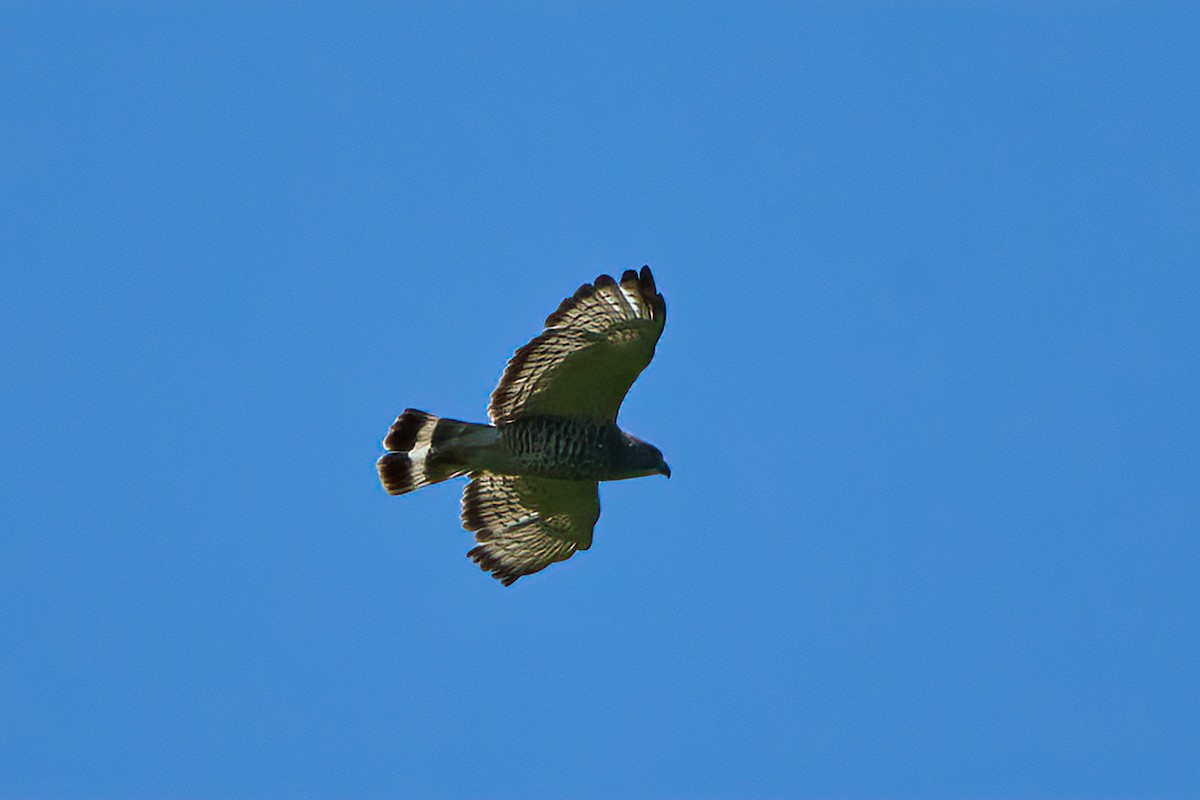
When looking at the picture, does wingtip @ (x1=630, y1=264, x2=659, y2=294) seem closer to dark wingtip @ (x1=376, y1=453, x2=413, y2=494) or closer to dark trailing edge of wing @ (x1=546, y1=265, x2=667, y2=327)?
dark trailing edge of wing @ (x1=546, y1=265, x2=667, y2=327)

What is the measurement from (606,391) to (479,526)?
2131 millimetres

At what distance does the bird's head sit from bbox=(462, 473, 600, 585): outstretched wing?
92 cm

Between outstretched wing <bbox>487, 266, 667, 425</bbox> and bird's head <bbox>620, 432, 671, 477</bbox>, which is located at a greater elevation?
outstretched wing <bbox>487, 266, 667, 425</bbox>

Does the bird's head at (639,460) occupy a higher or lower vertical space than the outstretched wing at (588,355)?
lower

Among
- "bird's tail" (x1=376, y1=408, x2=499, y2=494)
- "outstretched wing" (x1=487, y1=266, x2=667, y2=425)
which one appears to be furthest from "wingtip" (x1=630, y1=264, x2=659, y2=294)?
"bird's tail" (x1=376, y1=408, x2=499, y2=494)

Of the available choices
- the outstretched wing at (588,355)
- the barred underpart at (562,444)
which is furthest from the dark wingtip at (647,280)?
the barred underpart at (562,444)

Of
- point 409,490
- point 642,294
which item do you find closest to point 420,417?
point 409,490

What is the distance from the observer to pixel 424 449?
14102 millimetres

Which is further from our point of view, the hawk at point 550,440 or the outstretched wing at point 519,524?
the outstretched wing at point 519,524

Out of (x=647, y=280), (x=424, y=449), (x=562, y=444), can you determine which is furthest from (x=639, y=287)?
(x=424, y=449)

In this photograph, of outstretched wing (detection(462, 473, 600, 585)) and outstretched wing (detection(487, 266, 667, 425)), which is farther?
outstretched wing (detection(462, 473, 600, 585))

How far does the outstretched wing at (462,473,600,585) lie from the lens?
14938mm

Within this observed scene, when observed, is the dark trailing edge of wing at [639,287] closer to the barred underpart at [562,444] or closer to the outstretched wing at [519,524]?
the barred underpart at [562,444]

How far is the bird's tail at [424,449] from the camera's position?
14008 millimetres
